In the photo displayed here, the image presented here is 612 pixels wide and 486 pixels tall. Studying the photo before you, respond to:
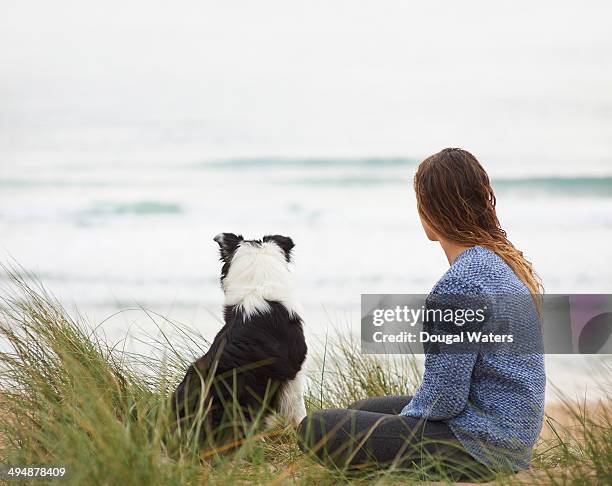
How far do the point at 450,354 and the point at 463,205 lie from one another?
0.68 m

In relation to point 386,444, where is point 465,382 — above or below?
above

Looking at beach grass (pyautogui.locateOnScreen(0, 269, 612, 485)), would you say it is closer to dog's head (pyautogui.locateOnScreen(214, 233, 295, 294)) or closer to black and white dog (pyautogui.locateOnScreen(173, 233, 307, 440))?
black and white dog (pyautogui.locateOnScreen(173, 233, 307, 440))

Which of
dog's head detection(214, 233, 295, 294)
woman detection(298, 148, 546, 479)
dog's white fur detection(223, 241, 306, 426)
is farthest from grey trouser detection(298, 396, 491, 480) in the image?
dog's head detection(214, 233, 295, 294)

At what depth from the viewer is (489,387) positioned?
312 centimetres

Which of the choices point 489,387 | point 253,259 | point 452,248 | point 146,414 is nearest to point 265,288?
point 253,259

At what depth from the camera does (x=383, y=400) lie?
398cm

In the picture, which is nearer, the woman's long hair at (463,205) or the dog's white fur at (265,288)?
the woman's long hair at (463,205)

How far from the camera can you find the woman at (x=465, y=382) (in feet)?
10.1

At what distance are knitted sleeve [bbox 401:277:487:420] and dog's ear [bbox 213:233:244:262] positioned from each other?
4.70 ft

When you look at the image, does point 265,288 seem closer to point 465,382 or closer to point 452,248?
point 452,248

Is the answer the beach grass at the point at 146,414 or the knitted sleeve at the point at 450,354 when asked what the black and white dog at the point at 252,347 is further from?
the knitted sleeve at the point at 450,354

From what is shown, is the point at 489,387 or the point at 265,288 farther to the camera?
the point at 265,288

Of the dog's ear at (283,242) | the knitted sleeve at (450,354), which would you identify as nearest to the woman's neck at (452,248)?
the knitted sleeve at (450,354)

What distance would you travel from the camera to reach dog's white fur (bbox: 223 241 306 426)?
3.93 metres
